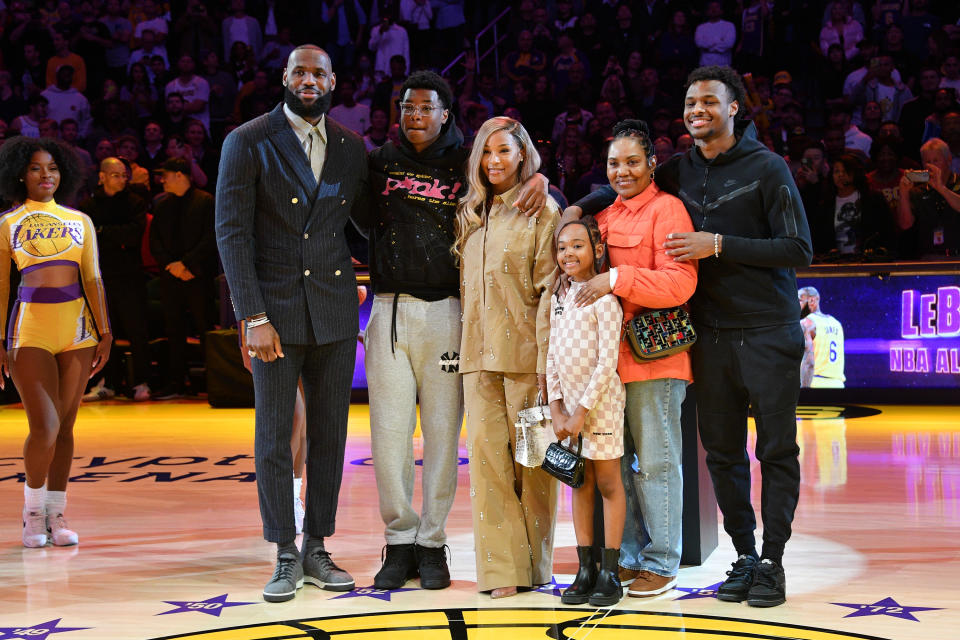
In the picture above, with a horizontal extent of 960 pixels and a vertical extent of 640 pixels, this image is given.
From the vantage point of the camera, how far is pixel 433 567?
155 inches

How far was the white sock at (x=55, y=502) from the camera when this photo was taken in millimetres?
4641

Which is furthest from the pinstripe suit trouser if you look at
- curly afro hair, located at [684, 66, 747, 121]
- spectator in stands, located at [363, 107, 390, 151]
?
spectator in stands, located at [363, 107, 390, 151]

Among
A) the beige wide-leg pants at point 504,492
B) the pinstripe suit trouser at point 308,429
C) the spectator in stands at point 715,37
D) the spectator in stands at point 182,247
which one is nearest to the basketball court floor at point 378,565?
the beige wide-leg pants at point 504,492

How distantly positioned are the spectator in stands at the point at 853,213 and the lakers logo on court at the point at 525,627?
5.74m

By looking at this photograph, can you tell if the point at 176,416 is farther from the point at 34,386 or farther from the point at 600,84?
the point at 600,84

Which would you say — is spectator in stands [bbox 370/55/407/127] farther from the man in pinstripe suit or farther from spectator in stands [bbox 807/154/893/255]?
the man in pinstripe suit

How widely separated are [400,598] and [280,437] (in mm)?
690

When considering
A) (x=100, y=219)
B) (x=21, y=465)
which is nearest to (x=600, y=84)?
(x=100, y=219)

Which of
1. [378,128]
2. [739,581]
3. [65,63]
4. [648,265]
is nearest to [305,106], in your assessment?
[648,265]

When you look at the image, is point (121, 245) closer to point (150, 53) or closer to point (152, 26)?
point (150, 53)

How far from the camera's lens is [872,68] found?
10375 millimetres

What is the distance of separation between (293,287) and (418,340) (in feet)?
1.57

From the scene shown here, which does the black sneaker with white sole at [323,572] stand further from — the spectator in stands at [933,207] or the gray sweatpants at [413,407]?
the spectator in stands at [933,207]

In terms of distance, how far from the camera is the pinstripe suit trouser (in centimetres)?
388
